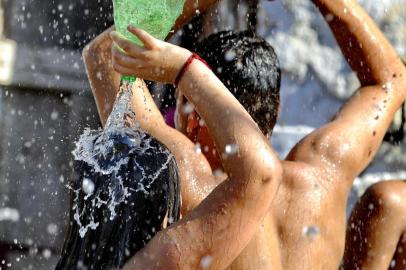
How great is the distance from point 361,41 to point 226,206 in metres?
1.01

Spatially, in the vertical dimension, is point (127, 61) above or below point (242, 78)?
above

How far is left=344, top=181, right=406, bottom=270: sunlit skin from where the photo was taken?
10.4 feet

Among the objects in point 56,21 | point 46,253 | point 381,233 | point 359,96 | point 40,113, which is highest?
point 359,96

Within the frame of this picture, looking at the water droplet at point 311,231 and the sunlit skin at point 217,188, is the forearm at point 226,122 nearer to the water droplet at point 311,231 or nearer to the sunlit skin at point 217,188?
the sunlit skin at point 217,188

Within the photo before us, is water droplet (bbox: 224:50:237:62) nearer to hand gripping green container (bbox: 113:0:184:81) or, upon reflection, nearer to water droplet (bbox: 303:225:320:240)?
water droplet (bbox: 303:225:320:240)

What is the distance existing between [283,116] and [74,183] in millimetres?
3527

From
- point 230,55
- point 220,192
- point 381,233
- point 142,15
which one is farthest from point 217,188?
point 381,233

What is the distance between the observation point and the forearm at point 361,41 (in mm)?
2740

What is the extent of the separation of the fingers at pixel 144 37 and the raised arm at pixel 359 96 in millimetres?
836

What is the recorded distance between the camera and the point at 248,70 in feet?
8.75

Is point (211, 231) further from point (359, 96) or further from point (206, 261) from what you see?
point (359, 96)

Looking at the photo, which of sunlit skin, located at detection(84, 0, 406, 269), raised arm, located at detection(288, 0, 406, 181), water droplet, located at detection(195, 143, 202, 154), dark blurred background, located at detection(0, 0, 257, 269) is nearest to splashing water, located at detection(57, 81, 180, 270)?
sunlit skin, located at detection(84, 0, 406, 269)

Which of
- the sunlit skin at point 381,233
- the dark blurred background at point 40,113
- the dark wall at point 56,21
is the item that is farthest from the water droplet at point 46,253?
the sunlit skin at point 381,233

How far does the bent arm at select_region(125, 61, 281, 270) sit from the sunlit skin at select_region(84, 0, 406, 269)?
42cm
